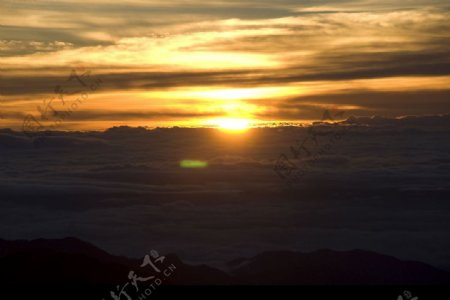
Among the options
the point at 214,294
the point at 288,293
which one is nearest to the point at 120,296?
the point at 214,294

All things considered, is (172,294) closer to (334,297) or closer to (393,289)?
(334,297)

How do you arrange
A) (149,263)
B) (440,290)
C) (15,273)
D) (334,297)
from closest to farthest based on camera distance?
(334,297)
(440,290)
(15,273)
(149,263)

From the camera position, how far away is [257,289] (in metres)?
59.7

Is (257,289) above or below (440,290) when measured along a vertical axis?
below

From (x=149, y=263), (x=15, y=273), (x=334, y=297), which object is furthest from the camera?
(x=149, y=263)

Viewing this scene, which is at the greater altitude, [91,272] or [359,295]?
[91,272]

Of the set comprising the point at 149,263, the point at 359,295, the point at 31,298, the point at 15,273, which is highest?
the point at 149,263

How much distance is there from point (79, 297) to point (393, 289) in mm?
23779

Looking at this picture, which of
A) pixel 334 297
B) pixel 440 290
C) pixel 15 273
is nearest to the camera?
pixel 334 297

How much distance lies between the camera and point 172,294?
6212 centimetres

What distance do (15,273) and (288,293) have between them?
107331 mm

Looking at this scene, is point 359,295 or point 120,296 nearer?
point 359,295

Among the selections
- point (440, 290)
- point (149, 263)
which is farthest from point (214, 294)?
point (149, 263)

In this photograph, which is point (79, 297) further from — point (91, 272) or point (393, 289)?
point (91, 272)
